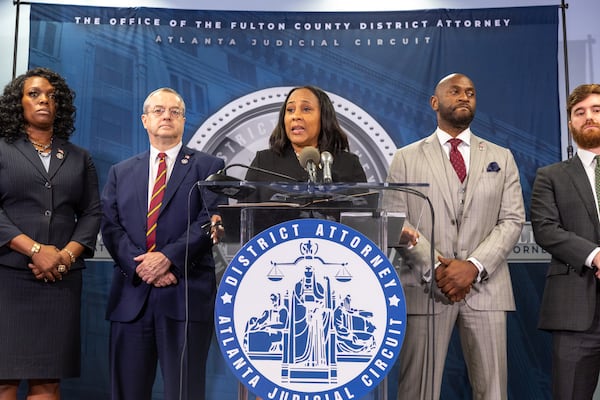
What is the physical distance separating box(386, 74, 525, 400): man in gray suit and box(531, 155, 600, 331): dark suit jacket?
6.1 inches

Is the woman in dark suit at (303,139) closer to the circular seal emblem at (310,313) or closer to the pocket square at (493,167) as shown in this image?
the pocket square at (493,167)

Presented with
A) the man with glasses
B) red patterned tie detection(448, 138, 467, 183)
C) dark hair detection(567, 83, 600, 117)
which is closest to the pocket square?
red patterned tie detection(448, 138, 467, 183)

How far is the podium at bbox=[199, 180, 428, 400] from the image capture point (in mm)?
2057

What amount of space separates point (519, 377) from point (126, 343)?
2.47 meters

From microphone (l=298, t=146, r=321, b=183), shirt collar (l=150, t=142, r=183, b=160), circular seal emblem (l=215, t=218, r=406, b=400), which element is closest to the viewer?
circular seal emblem (l=215, t=218, r=406, b=400)

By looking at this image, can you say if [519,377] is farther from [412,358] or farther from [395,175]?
[412,358]

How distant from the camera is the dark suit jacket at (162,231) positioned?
3.29 meters

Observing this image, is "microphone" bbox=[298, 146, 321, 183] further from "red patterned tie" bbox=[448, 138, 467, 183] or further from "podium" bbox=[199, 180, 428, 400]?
"red patterned tie" bbox=[448, 138, 467, 183]

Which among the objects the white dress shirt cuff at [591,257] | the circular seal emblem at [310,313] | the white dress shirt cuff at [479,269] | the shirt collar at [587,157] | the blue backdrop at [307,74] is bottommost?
the circular seal emblem at [310,313]

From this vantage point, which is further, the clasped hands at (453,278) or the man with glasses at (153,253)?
the man with glasses at (153,253)

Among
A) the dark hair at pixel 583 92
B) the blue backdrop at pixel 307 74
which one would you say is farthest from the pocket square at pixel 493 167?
the blue backdrop at pixel 307 74

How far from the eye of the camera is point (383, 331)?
2062mm

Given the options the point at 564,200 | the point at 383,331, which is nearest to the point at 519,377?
the point at 564,200

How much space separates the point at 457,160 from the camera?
3.54 m
